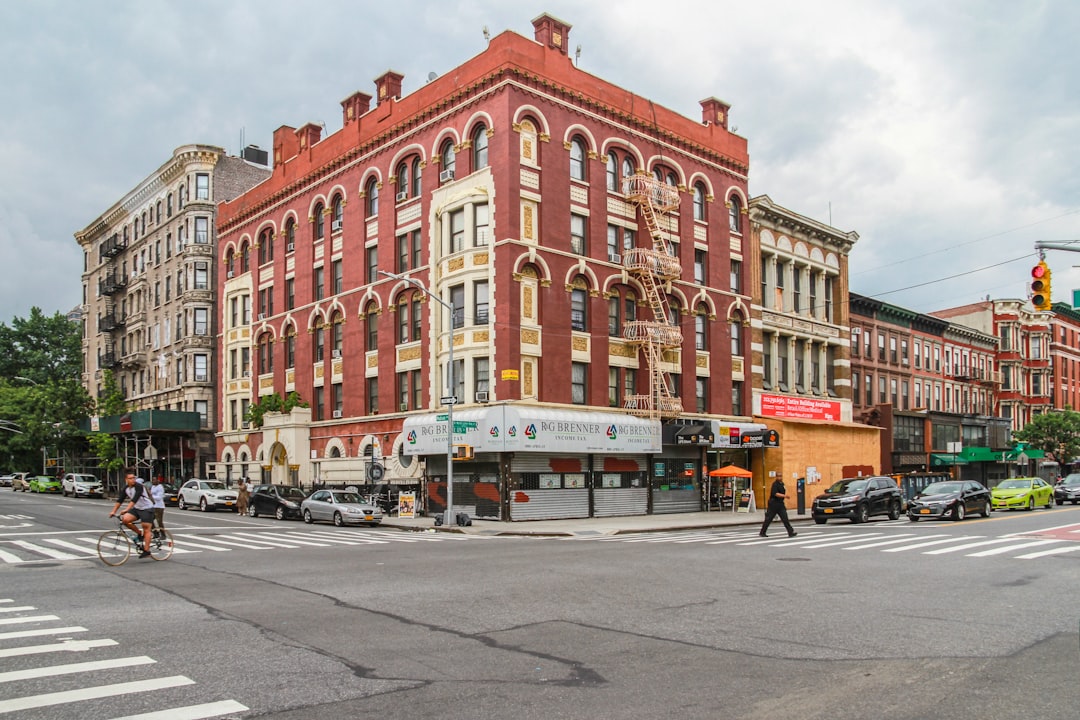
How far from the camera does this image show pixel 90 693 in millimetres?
7391

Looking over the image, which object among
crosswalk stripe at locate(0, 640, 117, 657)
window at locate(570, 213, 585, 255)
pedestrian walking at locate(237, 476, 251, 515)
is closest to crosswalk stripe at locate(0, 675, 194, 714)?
crosswalk stripe at locate(0, 640, 117, 657)

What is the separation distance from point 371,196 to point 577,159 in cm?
1134

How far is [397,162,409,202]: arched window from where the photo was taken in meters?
40.7

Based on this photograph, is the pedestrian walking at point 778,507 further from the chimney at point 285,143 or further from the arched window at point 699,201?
the chimney at point 285,143

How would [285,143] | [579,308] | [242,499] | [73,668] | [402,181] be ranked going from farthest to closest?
[285,143]
[402,181]
[242,499]
[579,308]
[73,668]

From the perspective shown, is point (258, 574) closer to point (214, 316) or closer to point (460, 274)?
point (460, 274)

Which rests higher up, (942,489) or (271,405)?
(271,405)

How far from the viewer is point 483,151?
1427 inches

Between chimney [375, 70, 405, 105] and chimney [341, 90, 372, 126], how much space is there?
1849mm

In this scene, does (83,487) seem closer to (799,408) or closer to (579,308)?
(579,308)

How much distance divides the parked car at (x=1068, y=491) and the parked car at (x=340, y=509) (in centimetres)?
3986

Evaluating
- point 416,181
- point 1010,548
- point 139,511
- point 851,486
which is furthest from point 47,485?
point 1010,548

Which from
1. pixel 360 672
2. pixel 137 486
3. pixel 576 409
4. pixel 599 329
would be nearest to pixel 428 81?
pixel 599 329

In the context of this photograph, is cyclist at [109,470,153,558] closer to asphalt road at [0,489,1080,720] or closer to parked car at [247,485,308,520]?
asphalt road at [0,489,1080,720]
